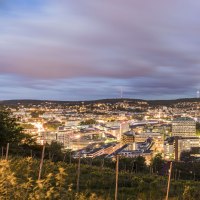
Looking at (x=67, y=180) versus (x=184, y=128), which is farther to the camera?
(x=184, y=128)

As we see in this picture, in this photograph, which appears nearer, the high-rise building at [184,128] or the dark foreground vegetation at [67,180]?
the dark foreground vegetation at [67,180]

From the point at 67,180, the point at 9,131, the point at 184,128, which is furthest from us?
the point at 184,128

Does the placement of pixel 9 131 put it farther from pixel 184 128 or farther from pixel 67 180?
pixel 184 128

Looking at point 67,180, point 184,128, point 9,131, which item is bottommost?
point 184,128

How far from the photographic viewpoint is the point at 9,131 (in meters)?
20.3

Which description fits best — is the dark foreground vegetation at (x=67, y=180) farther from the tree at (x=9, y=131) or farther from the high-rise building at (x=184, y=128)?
the high-rise building at (x=184, y=128)

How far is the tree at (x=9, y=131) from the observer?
19766mm

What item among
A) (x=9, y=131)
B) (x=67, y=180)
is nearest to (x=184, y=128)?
(x=9, y=131)

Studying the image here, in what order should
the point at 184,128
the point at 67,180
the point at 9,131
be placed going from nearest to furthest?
the point at 67,180 < the point at 9,131 < the point at 184,128

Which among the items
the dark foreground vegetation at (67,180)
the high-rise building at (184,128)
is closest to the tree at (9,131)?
the dark foreground vegetation at (67,180)

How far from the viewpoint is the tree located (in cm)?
1977

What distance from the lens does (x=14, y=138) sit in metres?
20.7

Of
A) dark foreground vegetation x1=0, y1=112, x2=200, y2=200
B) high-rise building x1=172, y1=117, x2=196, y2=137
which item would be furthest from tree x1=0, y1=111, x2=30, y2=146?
high-rise building x1=172, y1=117, x2=196, y2=137

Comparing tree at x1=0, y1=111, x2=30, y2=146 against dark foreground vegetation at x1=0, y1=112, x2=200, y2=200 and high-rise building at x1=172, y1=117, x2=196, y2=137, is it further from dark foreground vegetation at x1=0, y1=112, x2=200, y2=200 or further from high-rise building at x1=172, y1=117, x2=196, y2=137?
high-rise building at x1=172, y1=117, x2=196, y2=137
